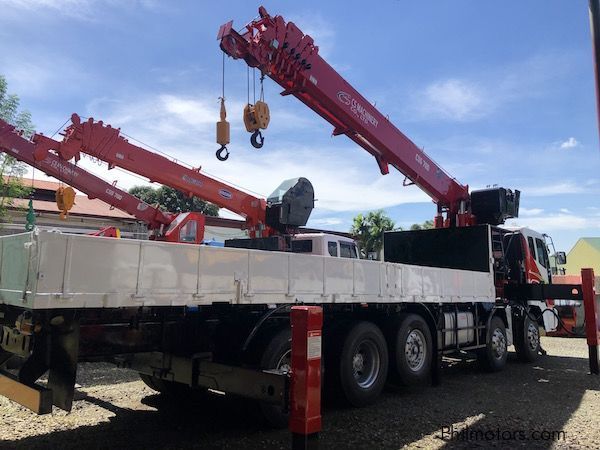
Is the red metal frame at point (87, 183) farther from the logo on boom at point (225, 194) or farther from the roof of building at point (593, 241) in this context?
the roof of building at point (593, 241)

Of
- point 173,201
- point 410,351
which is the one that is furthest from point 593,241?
point 410,351

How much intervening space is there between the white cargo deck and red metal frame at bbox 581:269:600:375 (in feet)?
19.3

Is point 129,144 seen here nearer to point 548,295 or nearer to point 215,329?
point 215,329

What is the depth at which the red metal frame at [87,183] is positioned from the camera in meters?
11.4

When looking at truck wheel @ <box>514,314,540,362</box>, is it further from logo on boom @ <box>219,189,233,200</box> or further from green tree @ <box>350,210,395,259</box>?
green tree @ <box>350,210,395,259</box>

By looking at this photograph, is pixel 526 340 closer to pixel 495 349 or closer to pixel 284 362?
pixel 495 349

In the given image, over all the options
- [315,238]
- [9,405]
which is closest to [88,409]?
[9,405]

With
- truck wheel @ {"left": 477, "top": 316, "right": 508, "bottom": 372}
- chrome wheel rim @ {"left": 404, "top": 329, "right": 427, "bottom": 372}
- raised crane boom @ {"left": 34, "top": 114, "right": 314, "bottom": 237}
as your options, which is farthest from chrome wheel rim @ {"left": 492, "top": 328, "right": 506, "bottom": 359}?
raised crane boom @ {"left": 34, "top": 114, "right": 314, "bottom": 237}

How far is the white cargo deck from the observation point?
12.5 ft

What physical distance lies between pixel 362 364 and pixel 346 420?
1010 millimetres

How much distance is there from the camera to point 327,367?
21.8ft

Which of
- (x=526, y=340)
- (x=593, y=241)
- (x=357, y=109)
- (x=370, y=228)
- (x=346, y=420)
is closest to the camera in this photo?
(x=346, y=420)
